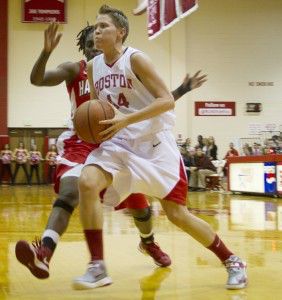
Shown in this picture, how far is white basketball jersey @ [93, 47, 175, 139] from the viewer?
362 centimetres

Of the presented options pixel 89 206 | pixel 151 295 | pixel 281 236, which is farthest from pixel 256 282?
pixel 281 236

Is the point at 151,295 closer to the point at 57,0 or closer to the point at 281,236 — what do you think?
the point at 281,236

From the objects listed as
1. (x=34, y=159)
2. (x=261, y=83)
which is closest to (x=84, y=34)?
(x=34, y=159)

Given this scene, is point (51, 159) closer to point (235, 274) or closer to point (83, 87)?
point (83, 87)

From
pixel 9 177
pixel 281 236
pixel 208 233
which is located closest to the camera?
pixel 208 233

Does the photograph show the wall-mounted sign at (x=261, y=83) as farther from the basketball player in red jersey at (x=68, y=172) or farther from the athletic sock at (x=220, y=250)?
the athletic sock at (x=220, y=250)

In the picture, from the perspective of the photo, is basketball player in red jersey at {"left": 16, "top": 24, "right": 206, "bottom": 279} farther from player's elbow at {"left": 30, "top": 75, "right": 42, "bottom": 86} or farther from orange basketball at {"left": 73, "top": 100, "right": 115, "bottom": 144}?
orange basketball at {"left": 73, "top": 100, "right": 115, "bottom": 144}

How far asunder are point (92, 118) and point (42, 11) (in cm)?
1766

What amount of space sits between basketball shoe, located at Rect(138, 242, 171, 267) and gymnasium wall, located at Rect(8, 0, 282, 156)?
16476 millimetres

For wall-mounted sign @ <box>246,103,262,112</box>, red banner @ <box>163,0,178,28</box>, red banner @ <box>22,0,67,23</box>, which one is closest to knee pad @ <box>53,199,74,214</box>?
red banner @ <box>163,0,178,28</box>

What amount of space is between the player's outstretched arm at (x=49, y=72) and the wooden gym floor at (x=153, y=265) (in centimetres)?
136

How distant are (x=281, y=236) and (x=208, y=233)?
97.6 inches

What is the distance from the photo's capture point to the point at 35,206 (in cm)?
984

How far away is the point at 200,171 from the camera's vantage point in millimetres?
16141
